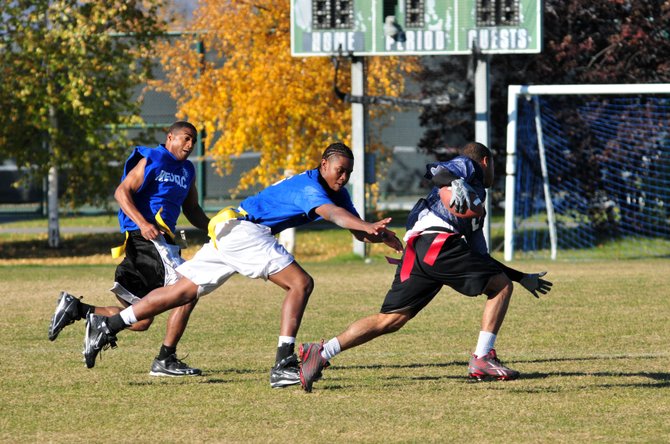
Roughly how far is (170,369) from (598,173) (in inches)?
624

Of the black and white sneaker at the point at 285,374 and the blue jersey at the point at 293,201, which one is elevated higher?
the blue jersey at the point at 293,201

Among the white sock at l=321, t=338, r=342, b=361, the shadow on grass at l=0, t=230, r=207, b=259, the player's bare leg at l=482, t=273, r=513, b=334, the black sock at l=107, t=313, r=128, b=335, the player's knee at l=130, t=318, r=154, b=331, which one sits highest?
the player's bare leg at l=482, t=273, r=513, b=334

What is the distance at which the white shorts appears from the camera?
829 cm

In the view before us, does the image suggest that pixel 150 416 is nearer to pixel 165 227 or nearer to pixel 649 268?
pixel 165 227

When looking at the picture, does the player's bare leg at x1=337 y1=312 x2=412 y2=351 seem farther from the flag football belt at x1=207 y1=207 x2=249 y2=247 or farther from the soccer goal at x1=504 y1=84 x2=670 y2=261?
the soccer goal at x1=504 y1=84 x2=670 y2=261

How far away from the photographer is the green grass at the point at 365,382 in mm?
6871

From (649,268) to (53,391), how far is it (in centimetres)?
1205

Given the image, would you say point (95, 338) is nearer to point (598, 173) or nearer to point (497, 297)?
point (497, 297)

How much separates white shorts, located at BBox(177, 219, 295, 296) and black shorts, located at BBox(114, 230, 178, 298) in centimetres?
89

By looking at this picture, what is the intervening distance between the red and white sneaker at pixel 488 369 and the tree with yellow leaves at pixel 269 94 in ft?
48.0

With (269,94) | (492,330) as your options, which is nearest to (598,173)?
(269,94)

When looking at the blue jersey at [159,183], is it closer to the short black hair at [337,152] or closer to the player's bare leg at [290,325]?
the player's bare leg at [290,325]

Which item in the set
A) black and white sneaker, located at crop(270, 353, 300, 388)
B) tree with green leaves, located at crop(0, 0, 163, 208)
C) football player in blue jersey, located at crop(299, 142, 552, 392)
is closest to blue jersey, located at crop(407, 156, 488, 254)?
football player in blue jersey, located at crop(299, 142, 552, 392)

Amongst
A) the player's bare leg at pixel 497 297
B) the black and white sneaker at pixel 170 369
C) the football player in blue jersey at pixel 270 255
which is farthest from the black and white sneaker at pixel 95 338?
the player's bare leg at pixel 497 297
